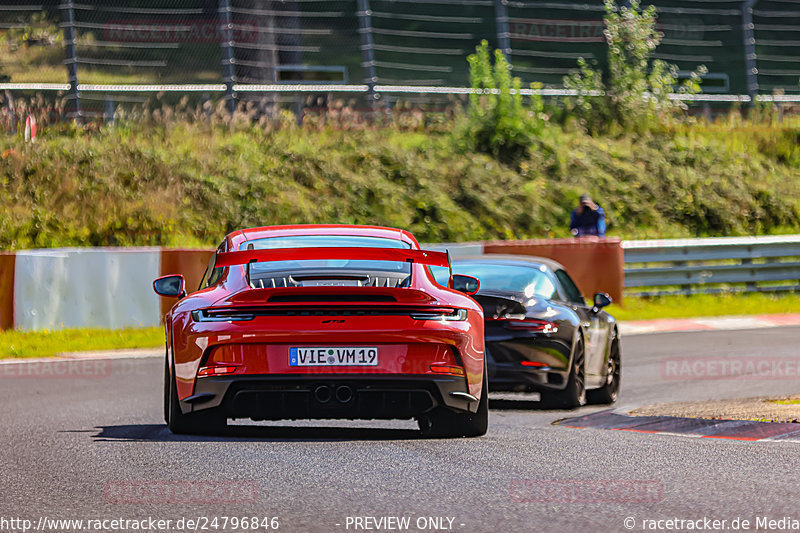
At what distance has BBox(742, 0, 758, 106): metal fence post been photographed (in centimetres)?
3291

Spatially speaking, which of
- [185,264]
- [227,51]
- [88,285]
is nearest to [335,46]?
[227,51]

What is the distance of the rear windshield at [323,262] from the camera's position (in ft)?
28.3

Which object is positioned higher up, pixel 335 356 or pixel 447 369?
pixel 335 356

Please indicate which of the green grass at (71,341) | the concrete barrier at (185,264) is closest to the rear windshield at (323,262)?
the green grass at (71,341)

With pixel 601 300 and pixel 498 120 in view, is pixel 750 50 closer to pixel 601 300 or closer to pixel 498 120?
pixel 498 120

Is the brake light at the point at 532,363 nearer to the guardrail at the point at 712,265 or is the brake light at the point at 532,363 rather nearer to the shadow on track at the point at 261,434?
the shadow on track at the point at 261,434

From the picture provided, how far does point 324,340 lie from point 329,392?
32cm

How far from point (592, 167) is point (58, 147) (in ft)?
35.7

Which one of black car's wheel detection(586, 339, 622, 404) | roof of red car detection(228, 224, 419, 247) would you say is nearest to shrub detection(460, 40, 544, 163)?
black car's wheel detection(586, 339, 622, 404)

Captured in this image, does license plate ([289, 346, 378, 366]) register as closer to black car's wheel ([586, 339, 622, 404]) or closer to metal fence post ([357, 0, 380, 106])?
black car's wheel ([586, 339, 622, 404])

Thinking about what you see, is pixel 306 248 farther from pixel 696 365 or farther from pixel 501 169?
pixel 501 169

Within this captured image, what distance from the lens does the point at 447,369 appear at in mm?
8453

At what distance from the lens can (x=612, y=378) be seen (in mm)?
12812

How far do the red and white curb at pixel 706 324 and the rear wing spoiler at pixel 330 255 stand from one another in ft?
39.9
